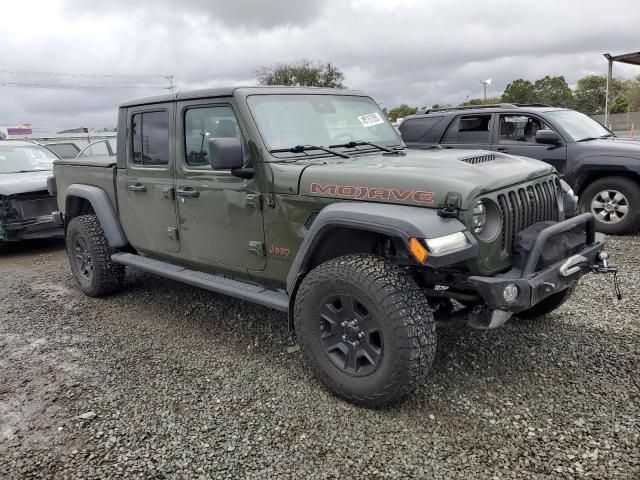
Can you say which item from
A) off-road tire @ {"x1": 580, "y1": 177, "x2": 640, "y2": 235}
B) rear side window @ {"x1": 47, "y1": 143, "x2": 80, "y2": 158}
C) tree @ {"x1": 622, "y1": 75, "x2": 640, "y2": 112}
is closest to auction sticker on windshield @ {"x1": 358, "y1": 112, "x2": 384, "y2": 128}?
off-road tire @ {"x1": 580, "y1": 177, "x2": 640, "y2": 235}

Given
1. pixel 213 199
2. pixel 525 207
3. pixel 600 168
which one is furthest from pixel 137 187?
pixel 600 168

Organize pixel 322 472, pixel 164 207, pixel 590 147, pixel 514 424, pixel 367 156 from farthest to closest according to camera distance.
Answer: pixel 590 147, pixel 164 207, pixel 367 156, pixel 514 424, pixel 322 472

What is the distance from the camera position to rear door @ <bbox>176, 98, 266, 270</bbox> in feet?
11.8

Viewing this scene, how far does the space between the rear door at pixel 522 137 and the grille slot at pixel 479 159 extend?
12.8 feet

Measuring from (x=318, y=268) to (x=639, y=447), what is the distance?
186 cm

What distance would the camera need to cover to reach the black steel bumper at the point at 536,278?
2717 mm

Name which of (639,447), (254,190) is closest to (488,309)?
(639,447)

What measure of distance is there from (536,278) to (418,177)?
0.82m

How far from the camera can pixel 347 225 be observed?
115 inches

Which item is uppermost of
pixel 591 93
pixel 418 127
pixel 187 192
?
pixel 591 93

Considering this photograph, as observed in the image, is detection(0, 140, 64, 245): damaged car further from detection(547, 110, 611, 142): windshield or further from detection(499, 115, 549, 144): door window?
detection(547, 110, 611, 142): windshield

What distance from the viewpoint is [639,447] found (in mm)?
2572

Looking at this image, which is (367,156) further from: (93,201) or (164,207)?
(93,201)

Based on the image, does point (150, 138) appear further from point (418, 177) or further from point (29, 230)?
point (29, 230)
